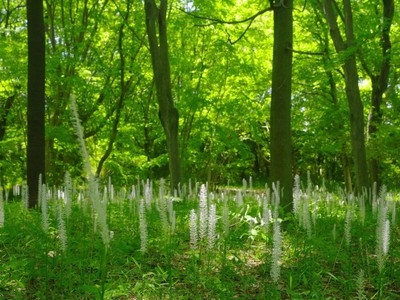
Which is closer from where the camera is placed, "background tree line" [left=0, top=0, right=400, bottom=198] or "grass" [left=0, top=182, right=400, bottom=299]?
"grass" [left=0, top=182, right=400, bottom=299]

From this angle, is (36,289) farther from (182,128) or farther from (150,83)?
(150,83)

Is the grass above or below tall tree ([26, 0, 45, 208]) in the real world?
below

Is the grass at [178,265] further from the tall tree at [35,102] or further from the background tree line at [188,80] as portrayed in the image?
the background tree line at [188,80]

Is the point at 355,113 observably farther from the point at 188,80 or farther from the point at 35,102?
the point at 35,102

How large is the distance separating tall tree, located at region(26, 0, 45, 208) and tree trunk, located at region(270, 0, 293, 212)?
393cm

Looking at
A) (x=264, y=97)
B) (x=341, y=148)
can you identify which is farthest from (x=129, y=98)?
(x=341, y=148)

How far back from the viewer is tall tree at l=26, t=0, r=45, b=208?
23.3 ft

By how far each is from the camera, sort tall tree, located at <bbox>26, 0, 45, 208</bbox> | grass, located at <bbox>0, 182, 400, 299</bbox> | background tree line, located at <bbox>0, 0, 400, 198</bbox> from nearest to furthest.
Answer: grass, located at <bbox>0, 182, 400, 299</bbox> → tall tree, located at <bbox>26, 0, 45, 208</bbox> → background tree line, located at <bbox>0, 0, 400, 198</bbox>

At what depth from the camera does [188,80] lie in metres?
13.4

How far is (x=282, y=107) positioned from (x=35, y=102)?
13.8 ft

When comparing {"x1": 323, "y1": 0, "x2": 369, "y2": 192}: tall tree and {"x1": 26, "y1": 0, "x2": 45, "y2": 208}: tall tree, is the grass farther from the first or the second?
{"x1": 323, "y1": 0, "x2": 369, "y2": 192}: tall tree

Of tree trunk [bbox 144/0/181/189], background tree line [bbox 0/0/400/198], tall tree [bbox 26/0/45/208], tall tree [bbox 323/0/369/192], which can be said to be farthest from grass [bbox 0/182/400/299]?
background tree line [bbox 0/0/400/198]

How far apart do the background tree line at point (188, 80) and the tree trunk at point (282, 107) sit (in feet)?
15.3

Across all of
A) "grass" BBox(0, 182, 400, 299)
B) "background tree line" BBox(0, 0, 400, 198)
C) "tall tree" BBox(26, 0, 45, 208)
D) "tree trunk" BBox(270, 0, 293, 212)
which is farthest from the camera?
"background tree line" BBox(0, 0, 400, 198)
